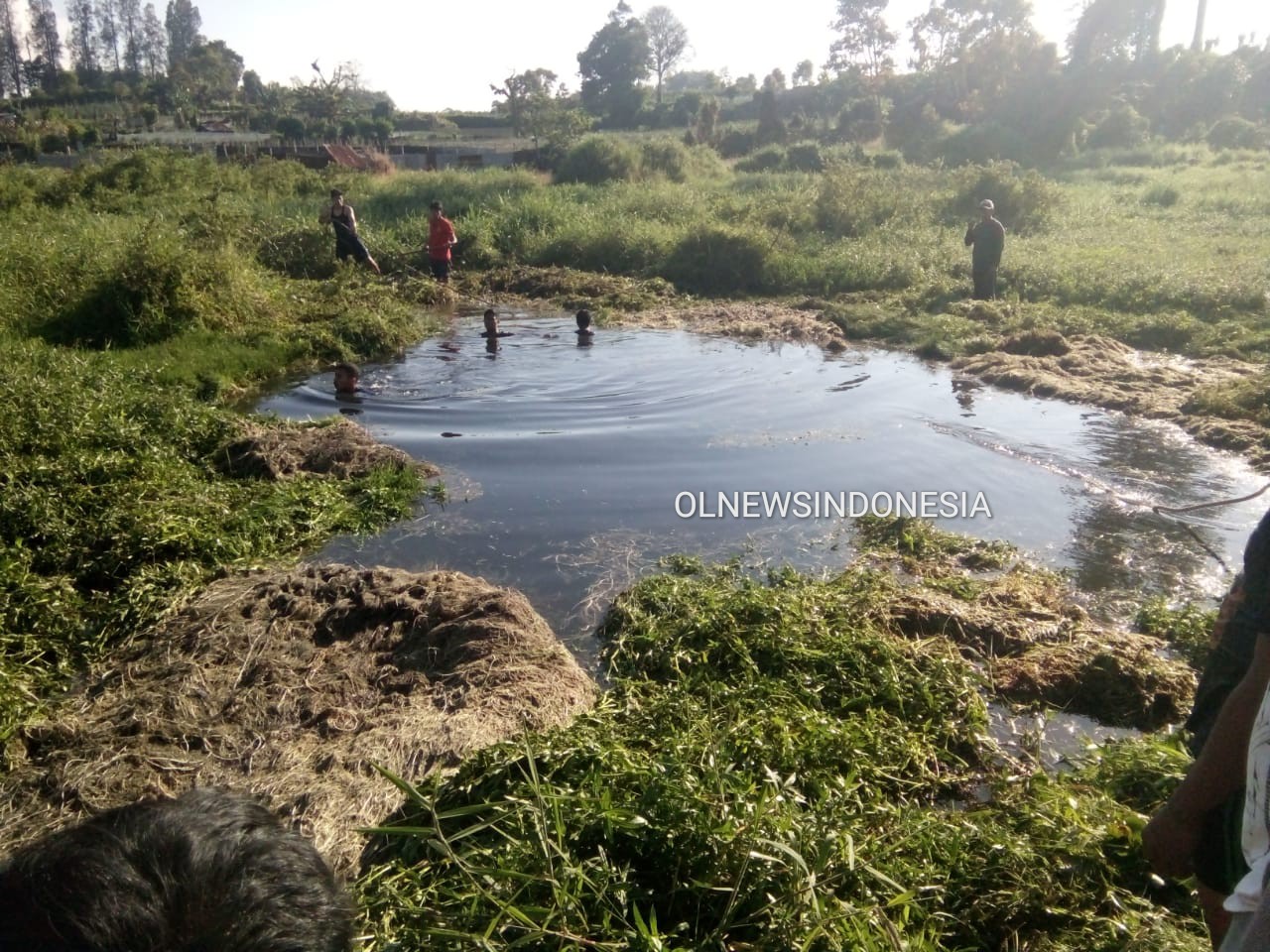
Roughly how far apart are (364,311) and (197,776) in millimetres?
10457

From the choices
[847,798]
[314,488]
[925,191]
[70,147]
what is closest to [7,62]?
[70,147]

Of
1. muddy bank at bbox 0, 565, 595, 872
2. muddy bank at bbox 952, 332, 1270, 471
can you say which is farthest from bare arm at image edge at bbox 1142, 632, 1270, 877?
muddy bank at bbox 952, 332, 1270, 471

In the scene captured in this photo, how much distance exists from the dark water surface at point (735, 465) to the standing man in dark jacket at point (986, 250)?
11.0ft

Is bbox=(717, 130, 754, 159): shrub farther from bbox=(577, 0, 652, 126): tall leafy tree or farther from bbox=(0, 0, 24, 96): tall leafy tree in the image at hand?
bbox=(0, 0, 24, 96): tall leafy tree

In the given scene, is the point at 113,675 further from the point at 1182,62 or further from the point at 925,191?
the point at 1182,62

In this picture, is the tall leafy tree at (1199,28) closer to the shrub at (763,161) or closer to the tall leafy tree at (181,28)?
the shrub at (763,161)

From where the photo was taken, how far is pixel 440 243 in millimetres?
17047

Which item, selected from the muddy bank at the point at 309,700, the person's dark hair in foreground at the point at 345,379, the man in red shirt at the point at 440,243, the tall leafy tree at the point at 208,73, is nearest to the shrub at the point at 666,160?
the man in red shirt at the point at 440,243

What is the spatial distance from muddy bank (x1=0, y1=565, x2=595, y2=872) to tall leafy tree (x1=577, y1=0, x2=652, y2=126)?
216ft

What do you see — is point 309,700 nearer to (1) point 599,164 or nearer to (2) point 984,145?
(1) point 599,164

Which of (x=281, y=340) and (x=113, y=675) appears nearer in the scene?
(x=113, y=675)

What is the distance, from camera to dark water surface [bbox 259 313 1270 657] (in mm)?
6469

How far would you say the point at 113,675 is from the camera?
4.64 metres

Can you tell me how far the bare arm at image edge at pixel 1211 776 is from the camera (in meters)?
1.86
